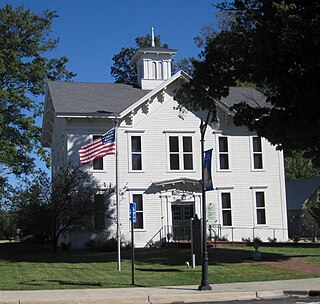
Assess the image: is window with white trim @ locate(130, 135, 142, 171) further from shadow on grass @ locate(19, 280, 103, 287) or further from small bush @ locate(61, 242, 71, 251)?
shadow on grass @ locate(19, 280, 103, 287)

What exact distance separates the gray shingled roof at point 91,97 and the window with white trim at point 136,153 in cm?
198

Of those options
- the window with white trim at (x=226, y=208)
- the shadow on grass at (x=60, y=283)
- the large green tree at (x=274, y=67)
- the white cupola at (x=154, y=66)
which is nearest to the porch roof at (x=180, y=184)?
the window with white trim at (x=226, y=208)

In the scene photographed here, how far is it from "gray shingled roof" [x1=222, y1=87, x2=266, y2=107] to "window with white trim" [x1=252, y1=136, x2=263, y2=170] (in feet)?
8.02

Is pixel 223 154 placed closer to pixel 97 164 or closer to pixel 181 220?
pixel 181 220

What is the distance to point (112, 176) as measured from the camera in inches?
1293

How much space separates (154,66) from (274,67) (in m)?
17.8

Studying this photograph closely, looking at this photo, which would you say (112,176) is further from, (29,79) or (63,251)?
(29,79)

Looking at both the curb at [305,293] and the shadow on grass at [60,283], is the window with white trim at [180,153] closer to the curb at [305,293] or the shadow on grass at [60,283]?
the shadow on grass at [60,283]

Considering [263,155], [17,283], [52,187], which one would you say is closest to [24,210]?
[52,187]

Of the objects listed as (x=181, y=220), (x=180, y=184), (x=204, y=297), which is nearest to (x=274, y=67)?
(x=204, y=297)

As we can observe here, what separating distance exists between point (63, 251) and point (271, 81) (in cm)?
1612

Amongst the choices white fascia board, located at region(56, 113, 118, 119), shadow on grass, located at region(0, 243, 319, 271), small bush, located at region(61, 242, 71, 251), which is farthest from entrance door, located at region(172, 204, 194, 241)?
white fascia board, located at region(56, 113, 118, 119)

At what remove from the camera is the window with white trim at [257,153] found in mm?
35906

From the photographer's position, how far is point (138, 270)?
21672 mm
